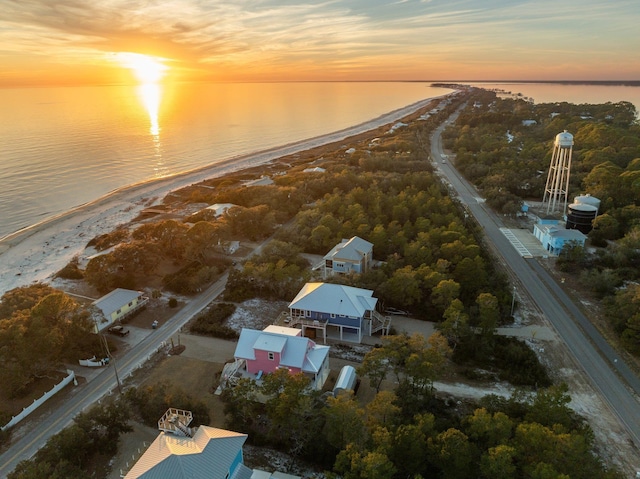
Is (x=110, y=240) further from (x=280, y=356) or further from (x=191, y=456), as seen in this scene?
(x=191, y=456)

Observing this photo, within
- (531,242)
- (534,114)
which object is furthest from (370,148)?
(534,114)

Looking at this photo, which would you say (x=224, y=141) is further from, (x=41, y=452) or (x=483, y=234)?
(x=41, y=452)

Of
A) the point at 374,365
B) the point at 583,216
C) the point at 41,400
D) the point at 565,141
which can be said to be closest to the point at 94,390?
the point at 41,400

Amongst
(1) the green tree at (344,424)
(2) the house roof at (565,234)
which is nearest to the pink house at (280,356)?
(1) the green tree at (344,424)

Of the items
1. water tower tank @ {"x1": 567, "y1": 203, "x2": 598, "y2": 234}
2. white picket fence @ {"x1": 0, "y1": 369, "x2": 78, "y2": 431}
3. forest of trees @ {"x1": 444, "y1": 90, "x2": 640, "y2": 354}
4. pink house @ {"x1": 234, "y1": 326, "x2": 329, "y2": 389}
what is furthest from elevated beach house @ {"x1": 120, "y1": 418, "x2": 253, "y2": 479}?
water tower tank @ {"x1": 567, "y1": 203, "x2": 598, "y2": 234}

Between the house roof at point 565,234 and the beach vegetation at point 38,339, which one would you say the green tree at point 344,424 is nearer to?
the beach vegetation at point 38,339
